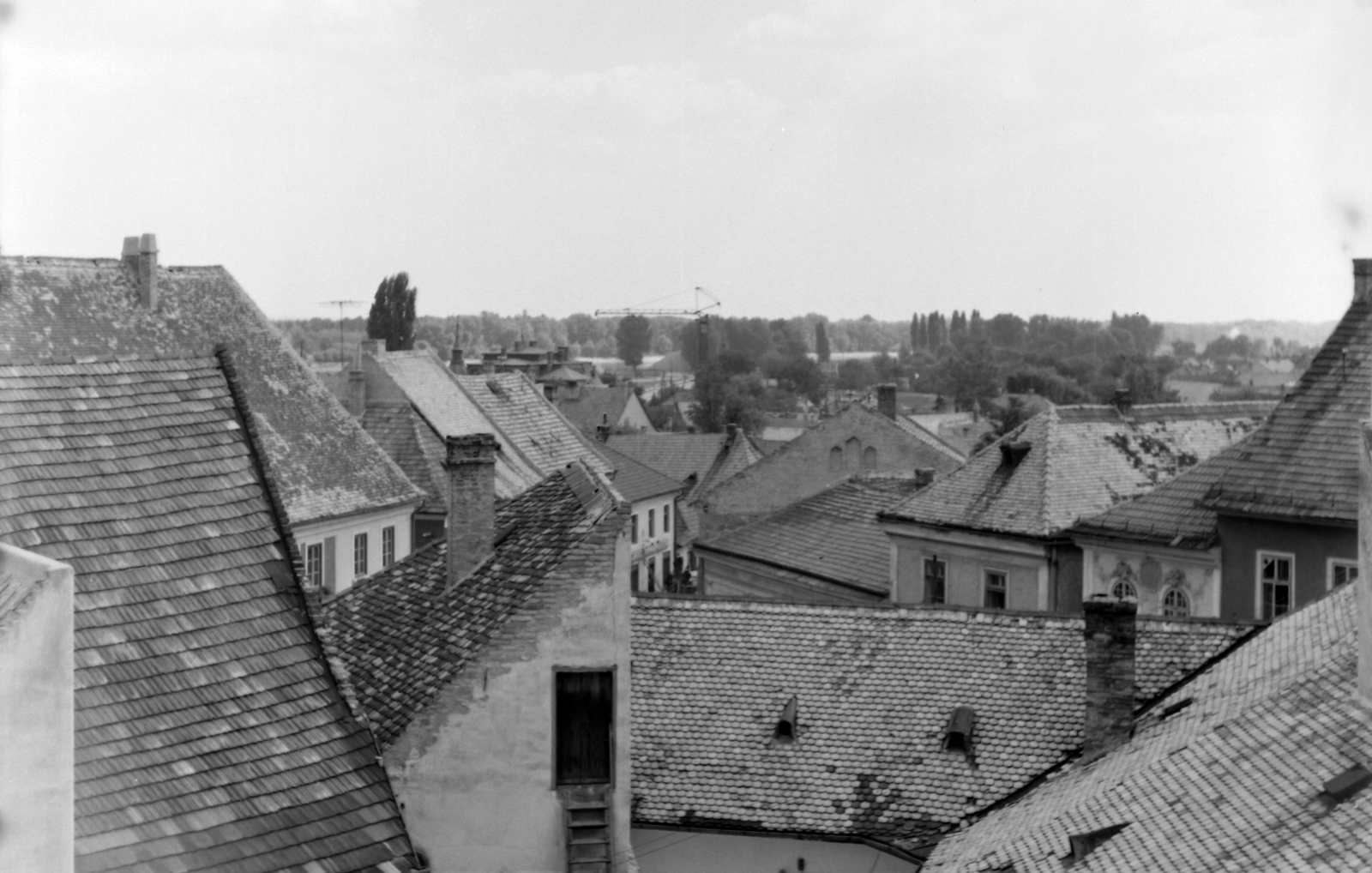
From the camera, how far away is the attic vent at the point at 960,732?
22.8 m

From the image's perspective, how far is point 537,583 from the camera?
56.1 feet

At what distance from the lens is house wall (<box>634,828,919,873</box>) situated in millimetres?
22250

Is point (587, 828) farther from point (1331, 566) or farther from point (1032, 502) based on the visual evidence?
point (1032, 502)

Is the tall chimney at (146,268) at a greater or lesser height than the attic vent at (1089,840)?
greater

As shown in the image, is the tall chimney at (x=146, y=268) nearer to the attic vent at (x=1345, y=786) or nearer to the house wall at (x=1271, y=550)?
the house wall at (x=1271, y=550)

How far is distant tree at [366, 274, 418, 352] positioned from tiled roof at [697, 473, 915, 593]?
53.3 meters

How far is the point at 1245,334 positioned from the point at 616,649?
15627 cm

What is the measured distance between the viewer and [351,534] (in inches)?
1639

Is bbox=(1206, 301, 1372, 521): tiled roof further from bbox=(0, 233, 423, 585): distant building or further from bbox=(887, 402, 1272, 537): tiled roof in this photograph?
bbox=(0, 233, 423, 585): distant building

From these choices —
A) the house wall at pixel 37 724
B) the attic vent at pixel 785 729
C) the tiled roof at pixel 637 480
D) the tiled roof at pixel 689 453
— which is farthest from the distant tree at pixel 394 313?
the house wall at pixel 37 724

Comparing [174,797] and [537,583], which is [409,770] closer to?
[537,583]

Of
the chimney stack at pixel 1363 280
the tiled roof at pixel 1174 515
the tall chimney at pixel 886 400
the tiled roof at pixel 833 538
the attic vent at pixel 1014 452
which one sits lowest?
the tiled roof at pixel 833 538

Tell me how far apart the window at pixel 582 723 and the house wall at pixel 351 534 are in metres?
22.7

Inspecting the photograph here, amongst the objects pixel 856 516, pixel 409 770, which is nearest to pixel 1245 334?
pixel 856 516
